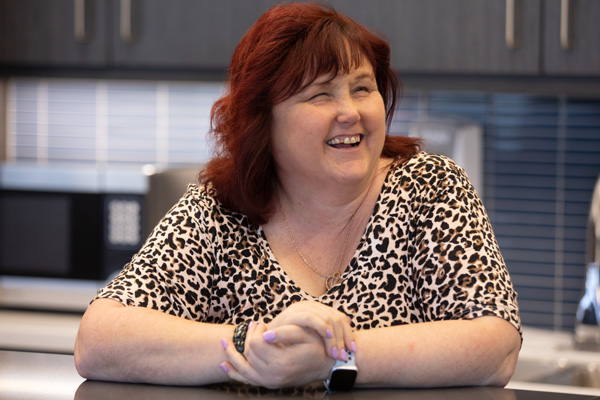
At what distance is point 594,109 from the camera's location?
244cm

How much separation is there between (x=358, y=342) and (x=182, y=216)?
0.45 meters

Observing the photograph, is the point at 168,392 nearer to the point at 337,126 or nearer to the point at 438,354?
the point at 438,354

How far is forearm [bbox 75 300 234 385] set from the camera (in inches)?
46.4

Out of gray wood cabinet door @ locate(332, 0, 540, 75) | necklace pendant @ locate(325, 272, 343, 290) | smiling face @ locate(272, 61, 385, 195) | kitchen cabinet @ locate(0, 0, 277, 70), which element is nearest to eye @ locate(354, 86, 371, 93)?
smiling face @ locate(272, 61, 385, 195)

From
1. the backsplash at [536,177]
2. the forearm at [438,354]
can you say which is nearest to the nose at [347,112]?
the forearm at [438,354]

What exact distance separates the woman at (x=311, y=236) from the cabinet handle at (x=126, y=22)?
0.97 meters

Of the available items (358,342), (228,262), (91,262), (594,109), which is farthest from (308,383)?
(594,109)

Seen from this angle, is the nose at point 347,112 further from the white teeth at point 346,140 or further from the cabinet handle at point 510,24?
the cabinet handle at point 510,24

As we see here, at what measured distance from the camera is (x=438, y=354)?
3.86 ft

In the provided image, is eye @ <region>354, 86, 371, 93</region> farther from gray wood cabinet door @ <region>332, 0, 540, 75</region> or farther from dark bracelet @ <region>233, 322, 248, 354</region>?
gray wood cabinet door @ <region>332, 0, 540, 75</region>

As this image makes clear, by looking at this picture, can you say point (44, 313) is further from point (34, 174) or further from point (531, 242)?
point (531, 242)

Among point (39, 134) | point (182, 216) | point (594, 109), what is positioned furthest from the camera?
point (39, 134)

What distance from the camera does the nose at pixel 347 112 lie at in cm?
142

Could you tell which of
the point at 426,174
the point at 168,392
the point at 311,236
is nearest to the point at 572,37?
the point at 426,174
